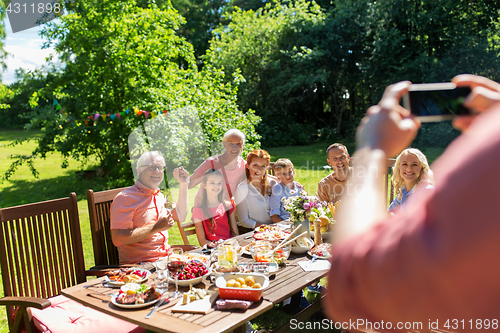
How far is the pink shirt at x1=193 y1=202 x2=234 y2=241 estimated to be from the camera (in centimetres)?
407

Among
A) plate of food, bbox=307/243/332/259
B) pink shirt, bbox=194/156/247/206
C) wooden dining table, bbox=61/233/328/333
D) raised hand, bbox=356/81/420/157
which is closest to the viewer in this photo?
raised hand, bbox=356/81/420/157

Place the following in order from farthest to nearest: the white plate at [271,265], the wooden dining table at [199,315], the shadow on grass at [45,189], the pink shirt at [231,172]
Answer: the shadow on grass at [45,189] → the pink shirt at [231,172] → the white plate at [271,265] → the wooden dining table at [199,315]

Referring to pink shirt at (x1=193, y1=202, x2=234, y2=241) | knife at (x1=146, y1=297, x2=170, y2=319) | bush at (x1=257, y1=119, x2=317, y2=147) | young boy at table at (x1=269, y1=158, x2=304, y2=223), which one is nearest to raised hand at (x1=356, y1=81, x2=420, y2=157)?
→ knife at (x1=146, y1=297, x2=170, y2=319)

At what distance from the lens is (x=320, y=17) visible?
14.7 metres

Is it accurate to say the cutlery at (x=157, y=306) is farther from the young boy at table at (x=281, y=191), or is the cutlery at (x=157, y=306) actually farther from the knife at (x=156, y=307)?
the young boy at table at (x=281, y=191)

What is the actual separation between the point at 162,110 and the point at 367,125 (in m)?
7.00

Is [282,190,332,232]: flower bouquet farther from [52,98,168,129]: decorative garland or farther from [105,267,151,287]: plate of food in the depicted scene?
[52,98,168,129]: decorative garland

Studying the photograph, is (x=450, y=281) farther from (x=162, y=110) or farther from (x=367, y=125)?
(x=162, y=110)

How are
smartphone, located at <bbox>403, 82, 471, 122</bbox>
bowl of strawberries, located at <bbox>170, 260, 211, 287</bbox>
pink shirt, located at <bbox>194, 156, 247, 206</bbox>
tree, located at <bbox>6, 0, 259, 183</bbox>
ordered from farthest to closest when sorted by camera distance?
tree, located at <bbox>6, 0, 259, 183</bbox>, pink shirt, located at <bbox>194, 156, 247, 206</bbox>, bowl of strawberries, located at <bbox>170, 260, 211, 287</bbox>, smartphone, located at <bbox>403, 82, 471, 122</bbox>

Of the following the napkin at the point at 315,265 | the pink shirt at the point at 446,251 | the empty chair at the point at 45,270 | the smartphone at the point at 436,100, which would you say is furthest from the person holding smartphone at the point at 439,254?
the empty chair at the point at 45,270

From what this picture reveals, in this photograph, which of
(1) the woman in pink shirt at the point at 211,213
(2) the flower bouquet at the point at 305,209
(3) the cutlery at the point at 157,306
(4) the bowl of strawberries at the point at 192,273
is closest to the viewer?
(3) the cutlery at the point at 157,306

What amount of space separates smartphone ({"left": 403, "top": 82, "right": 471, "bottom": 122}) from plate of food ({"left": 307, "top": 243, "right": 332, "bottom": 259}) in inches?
91.1

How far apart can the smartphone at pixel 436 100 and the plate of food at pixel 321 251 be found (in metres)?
2.31

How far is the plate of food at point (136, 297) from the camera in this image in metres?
2.22
